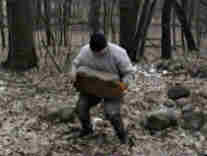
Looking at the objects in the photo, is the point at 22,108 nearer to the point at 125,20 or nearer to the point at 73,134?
the point at 73,134

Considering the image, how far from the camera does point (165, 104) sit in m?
7.12

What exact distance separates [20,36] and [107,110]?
18.7ft

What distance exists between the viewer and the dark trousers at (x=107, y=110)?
490 cm

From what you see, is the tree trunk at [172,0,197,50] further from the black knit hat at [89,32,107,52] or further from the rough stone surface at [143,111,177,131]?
the black knit hat at [89,32,107,52]

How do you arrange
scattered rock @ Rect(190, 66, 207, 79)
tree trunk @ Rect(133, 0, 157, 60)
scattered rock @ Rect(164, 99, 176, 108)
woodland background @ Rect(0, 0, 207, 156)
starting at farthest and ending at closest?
tree trunk @ Rect(133, 0, 157, 60)
scattered rock @ Rect(190, 66, 207, 79)
scattered rock @ Rect(164, 99, 176, 108)
woodland background @ Rect(0, 0, 207, 156)

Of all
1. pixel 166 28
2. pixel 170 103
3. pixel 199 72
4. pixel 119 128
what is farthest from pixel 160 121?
pixel 166 28

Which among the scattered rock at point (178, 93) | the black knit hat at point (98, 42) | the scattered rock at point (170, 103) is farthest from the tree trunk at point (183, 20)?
the black knit hat at point (98, 42)

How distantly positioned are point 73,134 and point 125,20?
20.7 ft

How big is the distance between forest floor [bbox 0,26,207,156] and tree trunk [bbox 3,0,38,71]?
54 centimetres

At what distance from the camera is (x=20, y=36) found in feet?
31.8

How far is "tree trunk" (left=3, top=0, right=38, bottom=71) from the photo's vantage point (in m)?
9.57

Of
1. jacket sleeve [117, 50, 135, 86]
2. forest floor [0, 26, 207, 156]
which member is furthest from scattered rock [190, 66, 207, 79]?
jacket sleeve [117, 50, 135, 86]

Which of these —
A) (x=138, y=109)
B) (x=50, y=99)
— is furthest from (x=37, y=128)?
(x=138, y=109)

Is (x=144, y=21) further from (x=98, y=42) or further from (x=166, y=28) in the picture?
(x=98, y=42)
